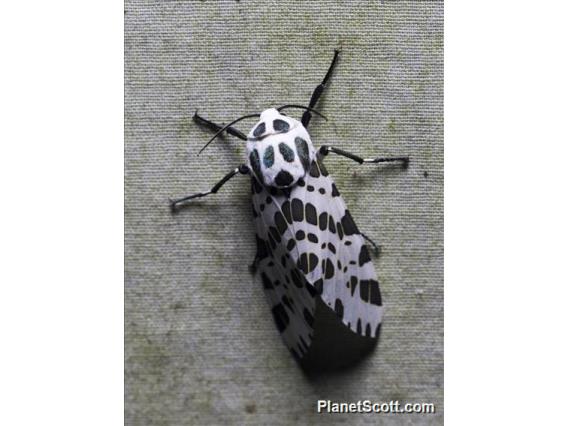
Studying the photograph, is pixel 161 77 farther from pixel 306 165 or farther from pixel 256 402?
pixel 256 402

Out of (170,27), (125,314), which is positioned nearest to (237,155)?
(170,27)

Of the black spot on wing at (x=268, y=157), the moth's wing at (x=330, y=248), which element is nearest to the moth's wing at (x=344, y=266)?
the moth's wing at (x=330, y=248)

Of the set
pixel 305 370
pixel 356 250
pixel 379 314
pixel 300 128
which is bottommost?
pixel 305 370

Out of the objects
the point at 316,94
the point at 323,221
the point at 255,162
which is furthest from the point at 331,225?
the point at 316,94

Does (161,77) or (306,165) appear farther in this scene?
(161,77)

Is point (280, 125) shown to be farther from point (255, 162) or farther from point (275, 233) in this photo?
point (275, 233)

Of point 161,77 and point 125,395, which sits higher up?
point 161,77
